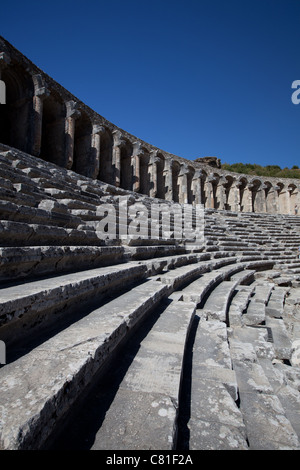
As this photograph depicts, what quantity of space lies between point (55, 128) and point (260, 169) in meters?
41.5

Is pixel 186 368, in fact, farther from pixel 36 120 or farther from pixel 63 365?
pixel 36 120

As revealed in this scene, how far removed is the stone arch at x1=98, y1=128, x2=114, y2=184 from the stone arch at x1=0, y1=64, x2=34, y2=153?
508 centimetres

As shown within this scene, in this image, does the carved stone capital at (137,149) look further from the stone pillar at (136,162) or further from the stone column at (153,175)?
the stone column at (153,175)

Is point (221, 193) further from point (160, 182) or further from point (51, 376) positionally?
point (51, 376)

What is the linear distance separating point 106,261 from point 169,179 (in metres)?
16.9

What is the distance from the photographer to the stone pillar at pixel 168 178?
19641mm

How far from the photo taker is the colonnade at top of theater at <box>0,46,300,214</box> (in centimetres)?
1072

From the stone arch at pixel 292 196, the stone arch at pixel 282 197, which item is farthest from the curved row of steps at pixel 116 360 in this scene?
the stone arch at pixel 292 196

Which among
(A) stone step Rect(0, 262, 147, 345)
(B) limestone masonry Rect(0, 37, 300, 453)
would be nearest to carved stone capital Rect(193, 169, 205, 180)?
(B) limestone masonry Rect(0, 37, 300, 453)

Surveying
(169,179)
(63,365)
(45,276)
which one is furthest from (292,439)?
(169,179)

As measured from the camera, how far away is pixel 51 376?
46.3 inches

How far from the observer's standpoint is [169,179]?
19.7 metres

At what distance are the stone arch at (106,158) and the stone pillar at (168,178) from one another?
218 inches

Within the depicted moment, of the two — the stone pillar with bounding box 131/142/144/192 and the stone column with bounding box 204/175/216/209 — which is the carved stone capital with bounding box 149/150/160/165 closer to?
the stone pillar with bounding box 131/142/144/192
